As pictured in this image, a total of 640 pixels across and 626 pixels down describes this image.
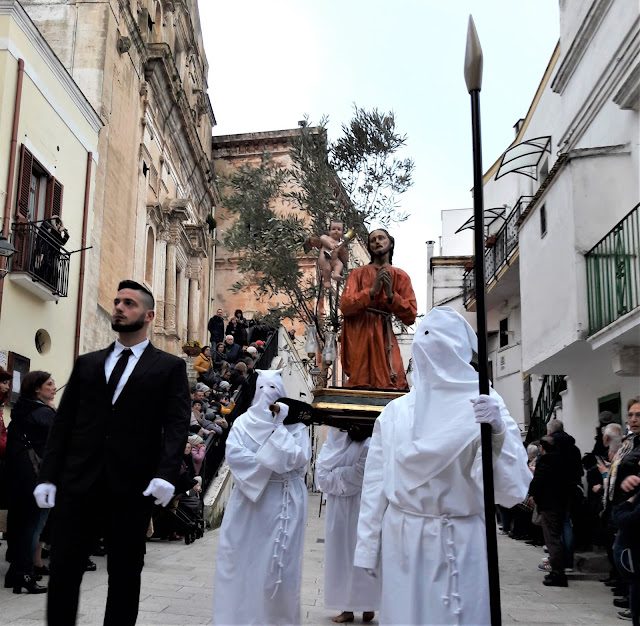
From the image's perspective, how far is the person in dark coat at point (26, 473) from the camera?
699cm

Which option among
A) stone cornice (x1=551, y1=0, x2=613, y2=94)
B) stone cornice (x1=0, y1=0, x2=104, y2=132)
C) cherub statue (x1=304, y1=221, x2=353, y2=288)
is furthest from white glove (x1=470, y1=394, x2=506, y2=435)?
stone cornice (x1=0, y1=0, x2=104, y2=132)

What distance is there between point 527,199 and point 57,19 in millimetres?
12467

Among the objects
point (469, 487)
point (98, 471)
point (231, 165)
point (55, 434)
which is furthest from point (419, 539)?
point (231, 165)

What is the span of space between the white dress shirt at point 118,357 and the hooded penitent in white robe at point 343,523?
9.00ft

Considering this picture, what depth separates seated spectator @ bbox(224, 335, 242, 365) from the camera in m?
22.0

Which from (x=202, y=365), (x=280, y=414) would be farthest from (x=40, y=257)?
(x=280, y=414)

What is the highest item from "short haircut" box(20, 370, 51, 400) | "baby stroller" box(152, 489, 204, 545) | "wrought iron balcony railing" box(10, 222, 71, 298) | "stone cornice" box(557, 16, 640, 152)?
"stone cornice" box(557, 16, 640, 152)

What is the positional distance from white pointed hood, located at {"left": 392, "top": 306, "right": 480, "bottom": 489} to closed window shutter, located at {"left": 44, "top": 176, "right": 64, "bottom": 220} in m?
12.3

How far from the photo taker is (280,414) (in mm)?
6371

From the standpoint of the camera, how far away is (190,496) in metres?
12.2

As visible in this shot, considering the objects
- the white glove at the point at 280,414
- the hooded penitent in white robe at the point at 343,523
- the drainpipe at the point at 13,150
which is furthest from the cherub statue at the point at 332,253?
→ the drainpipe at the point at 13,150

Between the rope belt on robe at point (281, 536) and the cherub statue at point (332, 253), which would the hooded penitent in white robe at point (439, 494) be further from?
the cherub statue at point (332, 253)

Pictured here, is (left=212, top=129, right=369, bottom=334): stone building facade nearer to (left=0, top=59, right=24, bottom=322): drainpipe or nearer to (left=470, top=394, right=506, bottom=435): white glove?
(left=0, top=59, right=24, bottom=322): drainpipe

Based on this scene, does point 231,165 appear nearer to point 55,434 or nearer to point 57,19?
point 57,19
